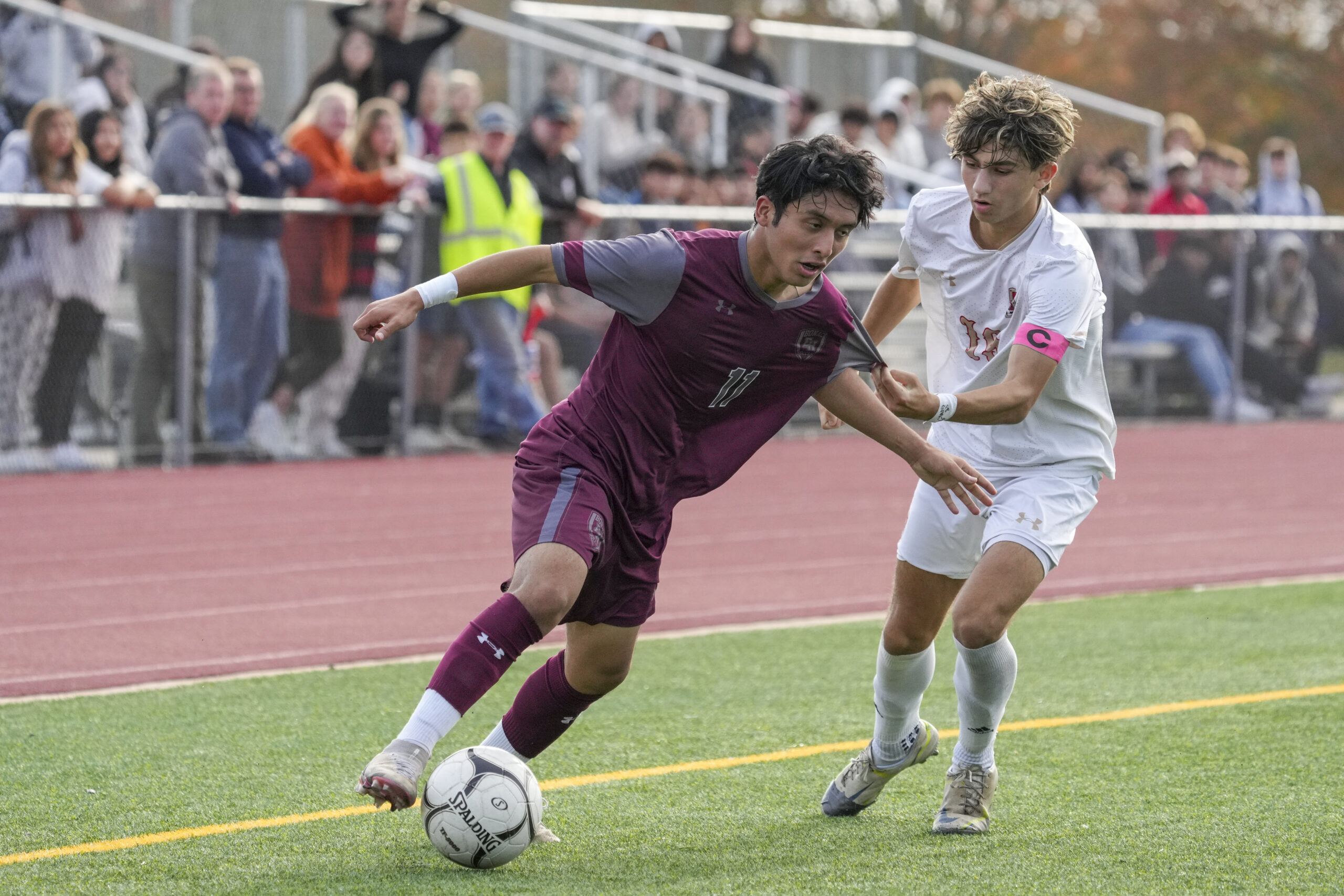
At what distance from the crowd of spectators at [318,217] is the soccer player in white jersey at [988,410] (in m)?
7.18

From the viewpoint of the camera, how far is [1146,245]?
16.7 meters

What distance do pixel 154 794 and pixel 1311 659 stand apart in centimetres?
448

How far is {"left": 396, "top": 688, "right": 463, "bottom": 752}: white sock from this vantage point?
13.6ft

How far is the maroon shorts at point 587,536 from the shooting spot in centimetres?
436

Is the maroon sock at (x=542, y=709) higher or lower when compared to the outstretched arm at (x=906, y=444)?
lower

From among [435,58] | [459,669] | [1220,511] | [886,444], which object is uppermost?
[435,58]

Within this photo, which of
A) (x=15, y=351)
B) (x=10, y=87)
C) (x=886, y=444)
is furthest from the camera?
(x=10, y=87)

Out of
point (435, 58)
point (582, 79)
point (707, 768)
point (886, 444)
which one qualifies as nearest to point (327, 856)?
point (707, 768)

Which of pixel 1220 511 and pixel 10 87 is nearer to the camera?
pixel 1220 511

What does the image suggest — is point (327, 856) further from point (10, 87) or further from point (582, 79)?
point (582, 79)

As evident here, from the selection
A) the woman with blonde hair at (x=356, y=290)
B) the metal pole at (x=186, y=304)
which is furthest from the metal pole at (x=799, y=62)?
the metal pole at (x=186, y=304)

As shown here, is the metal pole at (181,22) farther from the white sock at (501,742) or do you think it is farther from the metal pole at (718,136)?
the white sock at (501,742)

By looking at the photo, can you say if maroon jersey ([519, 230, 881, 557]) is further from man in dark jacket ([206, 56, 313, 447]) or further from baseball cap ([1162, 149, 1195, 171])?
baseball cap ([1162, 149, 1195, 171])

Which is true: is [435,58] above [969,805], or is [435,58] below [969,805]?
above
